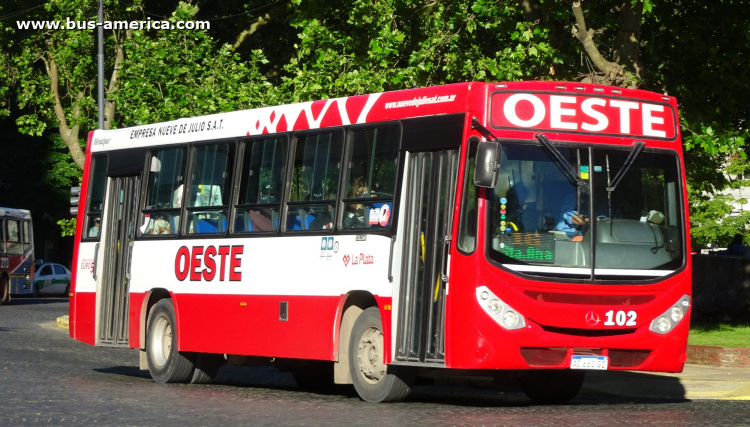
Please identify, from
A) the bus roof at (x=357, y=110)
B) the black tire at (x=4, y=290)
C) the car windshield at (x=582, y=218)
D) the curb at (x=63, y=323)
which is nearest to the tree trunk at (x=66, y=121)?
the curb at (x=63, y=323)

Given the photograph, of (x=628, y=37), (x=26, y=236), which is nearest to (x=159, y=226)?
(x=628, y=37)

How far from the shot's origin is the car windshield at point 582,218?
12.3 metres

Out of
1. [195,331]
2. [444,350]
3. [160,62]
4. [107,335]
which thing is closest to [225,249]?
[195,331]

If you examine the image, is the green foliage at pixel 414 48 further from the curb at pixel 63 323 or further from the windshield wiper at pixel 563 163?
the windshield wiper at pixel 563 163

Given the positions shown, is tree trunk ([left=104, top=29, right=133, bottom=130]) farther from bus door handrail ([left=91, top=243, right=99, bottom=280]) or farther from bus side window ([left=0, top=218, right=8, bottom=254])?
bus door handrail ([left=91, top=243, right=99, bottom=280])

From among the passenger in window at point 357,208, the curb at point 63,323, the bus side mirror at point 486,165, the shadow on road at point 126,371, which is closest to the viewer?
the bus side mirror at point 486,165

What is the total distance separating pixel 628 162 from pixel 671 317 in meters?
1.50

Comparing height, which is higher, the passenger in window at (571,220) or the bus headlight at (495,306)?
the passenger in window at (571,220)

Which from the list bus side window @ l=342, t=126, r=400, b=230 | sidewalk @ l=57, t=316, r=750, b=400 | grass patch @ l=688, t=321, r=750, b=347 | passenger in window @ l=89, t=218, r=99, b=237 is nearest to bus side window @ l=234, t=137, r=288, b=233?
bus side window @ l=342, t=126, r=400, b=230

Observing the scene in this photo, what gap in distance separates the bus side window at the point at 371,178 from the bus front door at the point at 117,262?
487cm

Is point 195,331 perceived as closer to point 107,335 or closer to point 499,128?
point 107,335

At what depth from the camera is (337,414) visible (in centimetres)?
1223

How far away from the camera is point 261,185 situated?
604 inches

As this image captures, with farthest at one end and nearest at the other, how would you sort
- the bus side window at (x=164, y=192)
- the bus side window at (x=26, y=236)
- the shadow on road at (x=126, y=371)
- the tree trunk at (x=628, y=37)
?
1. the bus side window at (x=26, y=236)
2. the tree trunk at (x=628, y=37)
3. the shadow on road at (x=126, y=371)
4. the bus side window at (x=164, y=192)
